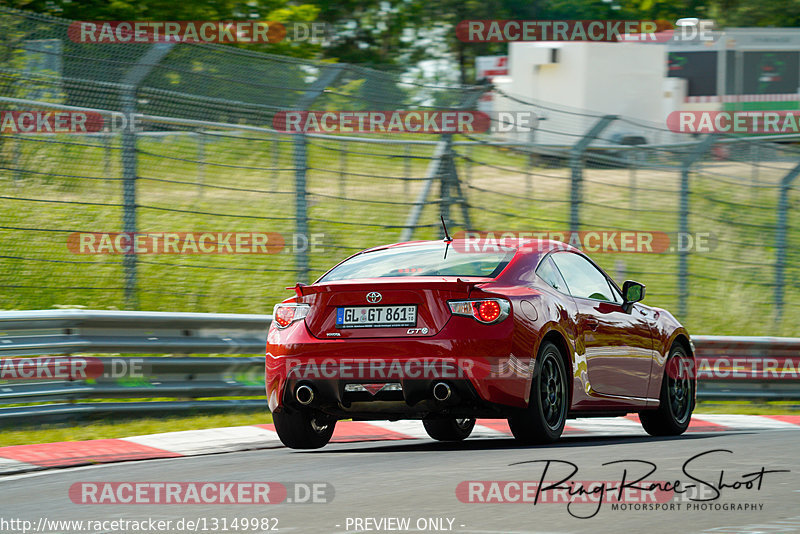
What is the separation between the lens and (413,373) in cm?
781

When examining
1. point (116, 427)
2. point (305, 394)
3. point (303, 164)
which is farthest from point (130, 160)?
point (305, 394)

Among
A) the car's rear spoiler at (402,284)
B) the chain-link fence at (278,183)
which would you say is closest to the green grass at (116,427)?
the chain-link fence at (278,183)

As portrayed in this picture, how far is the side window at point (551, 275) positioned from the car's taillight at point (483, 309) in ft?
2.45

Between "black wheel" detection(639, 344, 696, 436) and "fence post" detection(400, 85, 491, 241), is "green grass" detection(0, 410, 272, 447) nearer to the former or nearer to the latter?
"black wheel" detection(639, 344, 696, 436)

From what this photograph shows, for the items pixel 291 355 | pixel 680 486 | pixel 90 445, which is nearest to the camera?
pixel 680 486

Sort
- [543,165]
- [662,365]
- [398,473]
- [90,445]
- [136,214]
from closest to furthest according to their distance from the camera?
1. [398,473]
2. [90,445]
3. [662,365]
4. [136,214]
5. [543,165]

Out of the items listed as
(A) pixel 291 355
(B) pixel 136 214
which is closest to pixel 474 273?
(A) pixel 291 355

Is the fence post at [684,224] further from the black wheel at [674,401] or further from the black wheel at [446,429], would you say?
the black wheel at [446,429]

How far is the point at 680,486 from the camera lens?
6691 mm

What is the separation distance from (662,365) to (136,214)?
4.82 m

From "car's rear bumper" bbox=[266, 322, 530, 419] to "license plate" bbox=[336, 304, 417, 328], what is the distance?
0.10 m

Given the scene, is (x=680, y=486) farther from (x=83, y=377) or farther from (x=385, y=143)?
(x=385, y=143)

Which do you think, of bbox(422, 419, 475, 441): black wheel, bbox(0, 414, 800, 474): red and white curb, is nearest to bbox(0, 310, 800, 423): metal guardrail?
bbox(0, 414, 800, 474): red and white curb

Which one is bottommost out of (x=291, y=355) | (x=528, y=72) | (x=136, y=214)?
(x=291, y=355)
